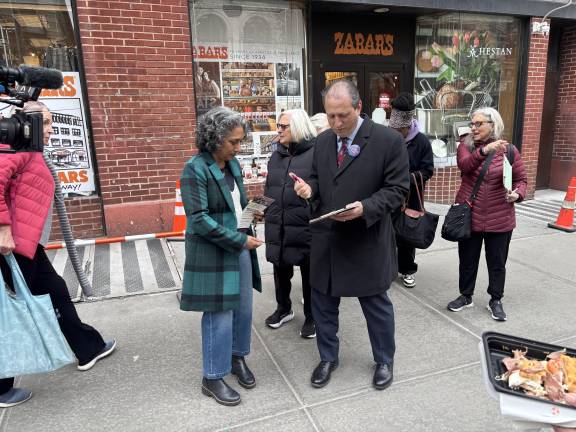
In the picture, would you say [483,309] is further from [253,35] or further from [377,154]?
[253,35]

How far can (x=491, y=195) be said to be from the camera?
149 inches

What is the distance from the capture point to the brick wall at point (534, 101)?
806cm

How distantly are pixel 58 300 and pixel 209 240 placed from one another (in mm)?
1270

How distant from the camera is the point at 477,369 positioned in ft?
10.5

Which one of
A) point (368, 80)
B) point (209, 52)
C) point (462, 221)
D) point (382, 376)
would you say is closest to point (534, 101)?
point (368, 80)

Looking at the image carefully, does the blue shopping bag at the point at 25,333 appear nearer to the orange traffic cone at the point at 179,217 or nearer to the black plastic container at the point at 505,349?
the black plastic container at the point at 505,349

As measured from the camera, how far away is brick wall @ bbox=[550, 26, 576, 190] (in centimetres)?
883

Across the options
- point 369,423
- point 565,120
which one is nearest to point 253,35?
point 369,423

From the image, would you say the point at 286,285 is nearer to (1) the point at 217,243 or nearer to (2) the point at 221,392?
(2) the point at 221,392

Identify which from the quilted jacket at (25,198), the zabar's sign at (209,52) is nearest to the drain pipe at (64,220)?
the quilted jacket at (25,198)

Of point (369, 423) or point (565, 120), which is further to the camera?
point (565, 120)

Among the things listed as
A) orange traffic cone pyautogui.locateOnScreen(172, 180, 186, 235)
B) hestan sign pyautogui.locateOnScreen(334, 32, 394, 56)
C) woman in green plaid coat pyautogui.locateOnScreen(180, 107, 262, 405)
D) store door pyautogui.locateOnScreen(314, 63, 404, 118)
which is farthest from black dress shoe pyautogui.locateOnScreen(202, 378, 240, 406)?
hestan sign pyautogui.locateOnScreen(334, 32, 394, 56)

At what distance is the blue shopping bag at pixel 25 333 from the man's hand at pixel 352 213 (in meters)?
1.84

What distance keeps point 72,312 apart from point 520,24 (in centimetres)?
844
